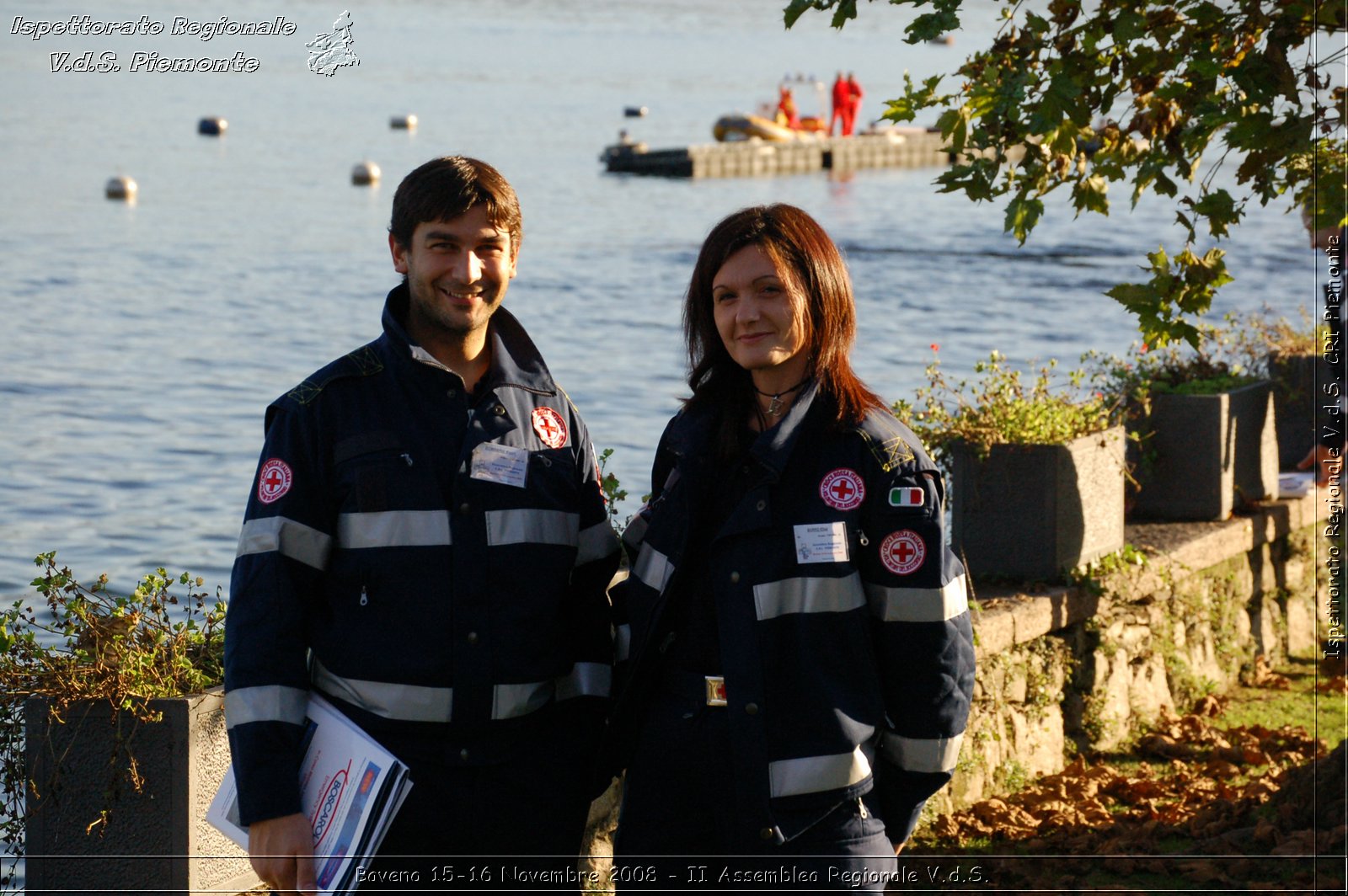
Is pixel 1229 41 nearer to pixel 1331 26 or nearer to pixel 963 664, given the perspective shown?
pixel 1331 26

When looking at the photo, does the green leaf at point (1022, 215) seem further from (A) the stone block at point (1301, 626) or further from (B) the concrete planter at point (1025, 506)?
(A) the stone block at point (1301, 626)

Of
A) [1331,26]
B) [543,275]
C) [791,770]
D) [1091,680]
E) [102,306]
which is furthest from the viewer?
[543,275]

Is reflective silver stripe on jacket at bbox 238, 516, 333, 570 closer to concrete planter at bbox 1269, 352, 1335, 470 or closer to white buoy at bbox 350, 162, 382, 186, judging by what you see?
concrete planter at bbox 1269, 352, 1335, 470

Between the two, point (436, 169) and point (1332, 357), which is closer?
point (436, 169)

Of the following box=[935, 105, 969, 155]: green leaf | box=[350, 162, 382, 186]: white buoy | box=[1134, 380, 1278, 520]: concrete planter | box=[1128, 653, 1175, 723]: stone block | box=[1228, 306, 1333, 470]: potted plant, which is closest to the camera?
box=[935, 105, 969, 155]: green leaf

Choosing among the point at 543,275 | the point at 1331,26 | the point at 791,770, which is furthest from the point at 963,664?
the point at 543,275

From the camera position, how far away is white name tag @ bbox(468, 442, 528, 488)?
11.7 ft

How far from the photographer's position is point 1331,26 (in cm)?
534

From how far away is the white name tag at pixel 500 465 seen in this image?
3553 millimetres

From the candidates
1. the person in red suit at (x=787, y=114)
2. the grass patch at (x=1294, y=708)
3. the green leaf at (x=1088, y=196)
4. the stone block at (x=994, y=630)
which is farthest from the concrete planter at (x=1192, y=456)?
the person in red suit at (x=787, y=114)

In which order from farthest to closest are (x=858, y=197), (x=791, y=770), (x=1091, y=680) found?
1. (x=858, y=197)
2. (x=1091, y=680)
3. (x=791, y=770)

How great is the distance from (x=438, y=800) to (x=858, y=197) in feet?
162

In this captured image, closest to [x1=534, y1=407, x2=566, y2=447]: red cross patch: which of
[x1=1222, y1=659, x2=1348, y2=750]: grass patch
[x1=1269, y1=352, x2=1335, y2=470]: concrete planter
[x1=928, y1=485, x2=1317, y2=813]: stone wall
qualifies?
[x1=928, y1=485, x2=1317, y2=813]: stone wall

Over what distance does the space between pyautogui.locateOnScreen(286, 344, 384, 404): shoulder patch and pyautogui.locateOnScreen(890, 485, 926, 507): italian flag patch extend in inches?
46.6
